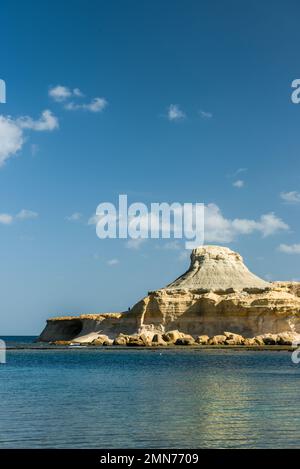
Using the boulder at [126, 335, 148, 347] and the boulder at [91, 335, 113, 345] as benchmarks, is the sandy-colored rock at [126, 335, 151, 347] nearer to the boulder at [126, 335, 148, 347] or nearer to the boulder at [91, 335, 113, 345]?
the boulder at [126, 335, 148, 347]

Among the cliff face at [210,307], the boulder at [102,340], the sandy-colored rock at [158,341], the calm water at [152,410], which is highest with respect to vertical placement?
the cliff face at [210,307]

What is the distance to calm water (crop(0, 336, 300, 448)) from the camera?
1645cm

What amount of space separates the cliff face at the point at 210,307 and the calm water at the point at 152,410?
45.9 meters

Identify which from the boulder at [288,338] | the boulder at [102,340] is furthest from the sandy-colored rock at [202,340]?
the boulder at [102,340]

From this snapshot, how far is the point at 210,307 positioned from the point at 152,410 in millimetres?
65288

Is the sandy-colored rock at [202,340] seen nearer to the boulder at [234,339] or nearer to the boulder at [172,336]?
the boulder at [172,336]

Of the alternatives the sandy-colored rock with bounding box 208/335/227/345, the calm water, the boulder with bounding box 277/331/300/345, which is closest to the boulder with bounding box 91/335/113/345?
the sandy-colored rock with bounding box 208/335/227/345

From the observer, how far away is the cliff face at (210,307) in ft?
269

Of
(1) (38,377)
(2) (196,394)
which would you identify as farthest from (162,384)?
(1) (38,377)

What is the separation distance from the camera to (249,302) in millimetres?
83125

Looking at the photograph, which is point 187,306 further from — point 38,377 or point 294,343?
point 38,377
